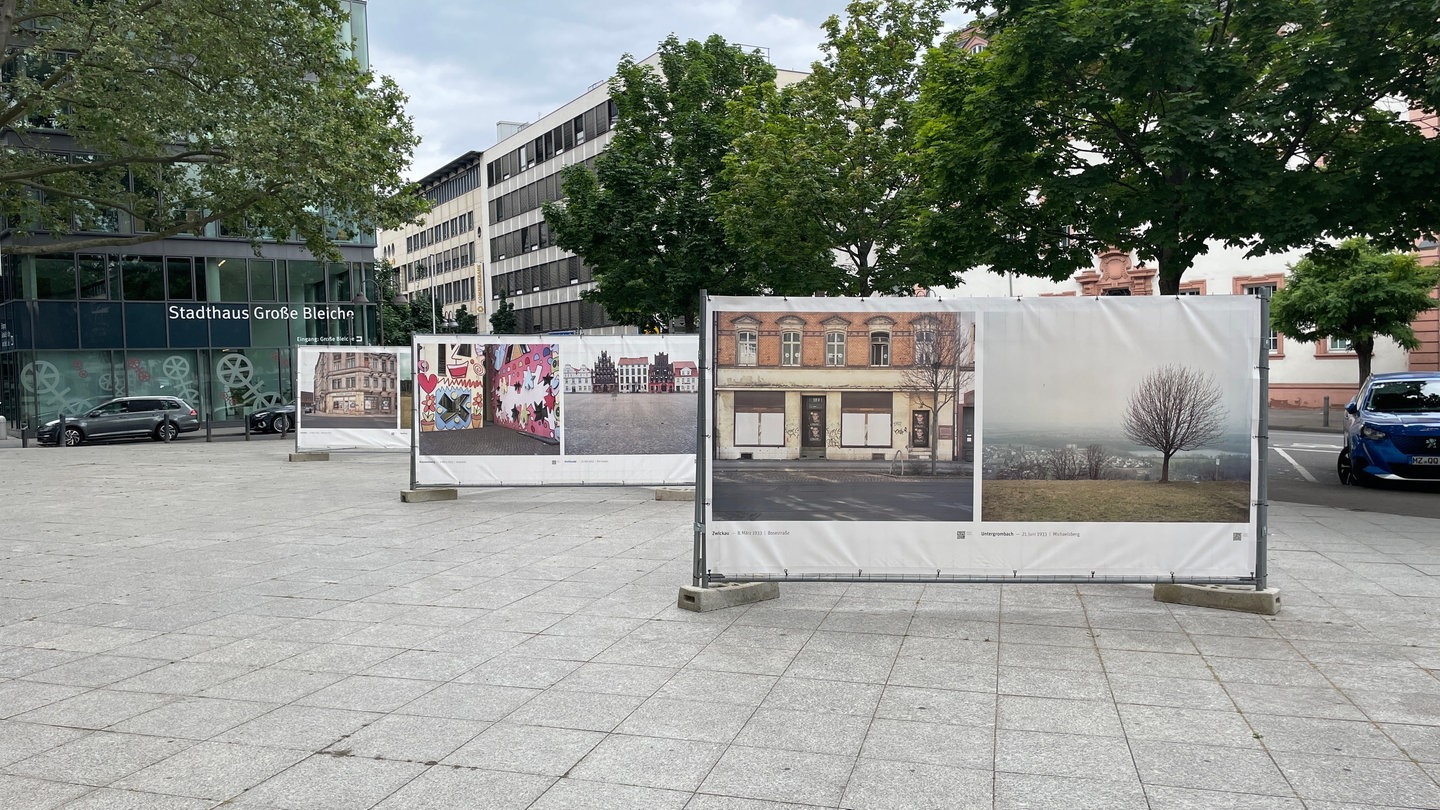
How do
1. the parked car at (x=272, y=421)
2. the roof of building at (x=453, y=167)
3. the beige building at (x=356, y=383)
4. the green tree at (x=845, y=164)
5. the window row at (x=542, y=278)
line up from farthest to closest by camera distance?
the roof of building at (x=453, y=167)
the window row at (x=542, y=278)
the parked car at (x=272, y=421)
the green tree at (x=845, y=164)
the beige building at (x=356, y=383)

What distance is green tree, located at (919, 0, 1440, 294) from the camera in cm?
1374

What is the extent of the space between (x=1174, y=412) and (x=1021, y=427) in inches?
40.1

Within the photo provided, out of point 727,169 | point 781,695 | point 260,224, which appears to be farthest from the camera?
point 727,169

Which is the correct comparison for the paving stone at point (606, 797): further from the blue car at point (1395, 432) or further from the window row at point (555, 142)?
the window row at point (555, 142)

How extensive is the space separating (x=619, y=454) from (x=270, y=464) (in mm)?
11014

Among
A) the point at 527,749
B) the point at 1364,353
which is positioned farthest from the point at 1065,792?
the point at 1364,353

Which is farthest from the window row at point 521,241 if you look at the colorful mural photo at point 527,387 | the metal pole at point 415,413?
the colorful mural photo at point 527,387

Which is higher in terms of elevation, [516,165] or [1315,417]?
[516,165]

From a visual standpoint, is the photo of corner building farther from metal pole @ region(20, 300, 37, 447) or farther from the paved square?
the paved square

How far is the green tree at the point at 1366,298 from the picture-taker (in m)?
31.1

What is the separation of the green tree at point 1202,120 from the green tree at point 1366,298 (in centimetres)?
1789

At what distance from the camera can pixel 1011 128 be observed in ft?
51.5

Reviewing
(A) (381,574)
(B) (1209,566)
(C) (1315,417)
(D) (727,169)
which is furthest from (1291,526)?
(C) (1315,417)

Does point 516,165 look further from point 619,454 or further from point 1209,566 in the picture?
point 1209,566
